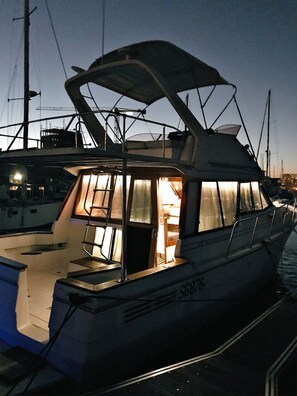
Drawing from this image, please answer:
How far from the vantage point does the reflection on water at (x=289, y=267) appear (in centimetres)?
1188

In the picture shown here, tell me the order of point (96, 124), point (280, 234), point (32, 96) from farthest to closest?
point (32, 96) → point (280, 234) → point (96, 124)

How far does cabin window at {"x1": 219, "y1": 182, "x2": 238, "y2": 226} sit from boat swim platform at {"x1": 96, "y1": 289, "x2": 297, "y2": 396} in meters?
2.64

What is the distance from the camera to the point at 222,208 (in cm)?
739

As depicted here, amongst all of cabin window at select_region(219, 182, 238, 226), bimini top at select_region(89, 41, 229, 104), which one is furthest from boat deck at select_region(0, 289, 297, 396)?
bimini top at select_region(89, 41, 229, 104)

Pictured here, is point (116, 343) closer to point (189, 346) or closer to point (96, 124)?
point (189, 346)

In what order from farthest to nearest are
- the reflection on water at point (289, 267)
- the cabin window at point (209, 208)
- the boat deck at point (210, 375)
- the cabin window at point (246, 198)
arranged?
the reflection on water at point (289, 267)
the cabin window at point (246, 198)
the cabin window at point (209, 208)
the boat deck at point (210, 375)

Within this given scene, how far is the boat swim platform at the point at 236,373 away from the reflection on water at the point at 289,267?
6.21 metres

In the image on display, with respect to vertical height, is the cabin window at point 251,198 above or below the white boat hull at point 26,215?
above

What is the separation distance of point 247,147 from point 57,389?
708 centimetres

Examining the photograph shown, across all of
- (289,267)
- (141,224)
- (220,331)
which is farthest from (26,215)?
(220,331)

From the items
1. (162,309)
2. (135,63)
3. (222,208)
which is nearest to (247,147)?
(222,208)

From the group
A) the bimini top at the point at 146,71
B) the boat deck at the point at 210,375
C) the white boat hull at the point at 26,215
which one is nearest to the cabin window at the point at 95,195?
the bimini top at the point at 146,71

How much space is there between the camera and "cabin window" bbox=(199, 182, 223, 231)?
6.68 metres

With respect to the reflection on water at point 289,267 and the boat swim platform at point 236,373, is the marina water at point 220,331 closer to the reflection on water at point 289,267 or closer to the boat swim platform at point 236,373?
the boat swim platform at point 236,373
